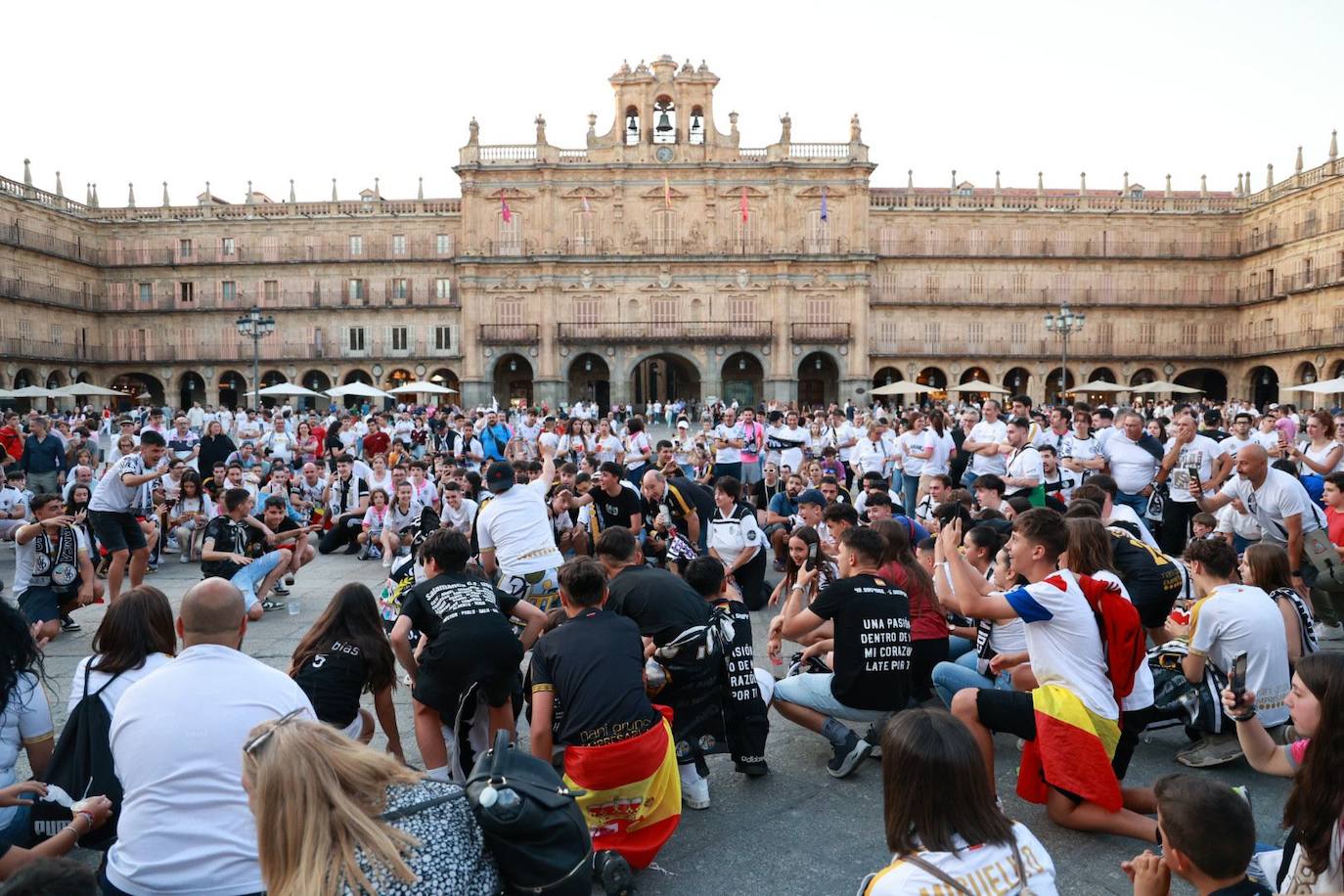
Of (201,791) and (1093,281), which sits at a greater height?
(1093,281)

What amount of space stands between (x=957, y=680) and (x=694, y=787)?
172cm

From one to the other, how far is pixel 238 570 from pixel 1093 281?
44.6 meters

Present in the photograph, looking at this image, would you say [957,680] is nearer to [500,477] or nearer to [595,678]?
[595,678]

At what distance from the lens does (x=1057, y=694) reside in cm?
404

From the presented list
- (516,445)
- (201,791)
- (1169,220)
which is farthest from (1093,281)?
(201,791)

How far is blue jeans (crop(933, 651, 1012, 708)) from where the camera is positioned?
5188mm

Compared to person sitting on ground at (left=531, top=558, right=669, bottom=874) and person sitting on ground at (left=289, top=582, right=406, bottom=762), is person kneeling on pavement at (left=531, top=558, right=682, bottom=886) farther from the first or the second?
person sitting on ground at (left=289, top=582, right=406, bottom=762)

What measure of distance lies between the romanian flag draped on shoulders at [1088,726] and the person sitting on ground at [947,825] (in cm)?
172

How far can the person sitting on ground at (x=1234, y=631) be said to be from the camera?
14.9ft

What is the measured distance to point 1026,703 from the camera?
4.18m

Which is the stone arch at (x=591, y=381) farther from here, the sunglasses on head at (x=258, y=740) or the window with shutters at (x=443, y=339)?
the sunglasses on head at (x=258, y=740)

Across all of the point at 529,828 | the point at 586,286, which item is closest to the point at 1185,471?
the point at 529,828

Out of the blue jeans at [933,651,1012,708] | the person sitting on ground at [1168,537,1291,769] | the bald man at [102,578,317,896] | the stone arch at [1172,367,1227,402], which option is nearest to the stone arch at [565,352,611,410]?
the stone arch at [1172,367,1227,402]

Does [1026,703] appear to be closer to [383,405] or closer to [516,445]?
[516,445]
